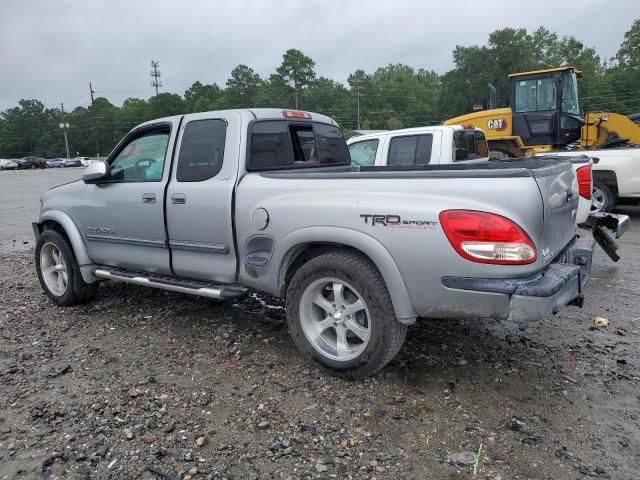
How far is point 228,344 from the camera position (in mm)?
4234

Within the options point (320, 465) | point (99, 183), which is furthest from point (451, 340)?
point (99, 183)

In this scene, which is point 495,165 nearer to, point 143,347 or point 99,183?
point 143,347

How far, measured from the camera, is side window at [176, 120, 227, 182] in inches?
163

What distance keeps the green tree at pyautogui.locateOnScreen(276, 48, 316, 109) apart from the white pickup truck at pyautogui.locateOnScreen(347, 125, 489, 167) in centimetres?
8286

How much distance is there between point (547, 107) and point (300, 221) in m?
11.8

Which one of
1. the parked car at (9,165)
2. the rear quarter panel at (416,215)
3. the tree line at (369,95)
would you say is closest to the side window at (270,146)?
the rear quarter panel at (416,215)

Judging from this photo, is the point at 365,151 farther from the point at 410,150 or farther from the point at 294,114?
the point at 294,114

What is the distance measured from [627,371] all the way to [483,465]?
171 cm

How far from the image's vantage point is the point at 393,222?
10.1 feet

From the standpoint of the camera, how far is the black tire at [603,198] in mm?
9203

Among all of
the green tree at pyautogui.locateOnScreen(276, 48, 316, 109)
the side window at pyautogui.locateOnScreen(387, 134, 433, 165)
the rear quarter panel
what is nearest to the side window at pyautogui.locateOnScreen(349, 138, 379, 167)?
the side window at pyautogui.locateOnScreen(387, 134, 433, 165)

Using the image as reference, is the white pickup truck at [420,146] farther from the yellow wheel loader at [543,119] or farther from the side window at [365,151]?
the yellow wheel loader at [543,119]

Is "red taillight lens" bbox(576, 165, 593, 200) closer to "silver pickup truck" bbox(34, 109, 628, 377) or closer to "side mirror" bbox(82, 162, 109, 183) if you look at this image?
"silver pickup truck" bbox(34, 109, 628, 377)

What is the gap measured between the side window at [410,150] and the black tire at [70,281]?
4.75m
